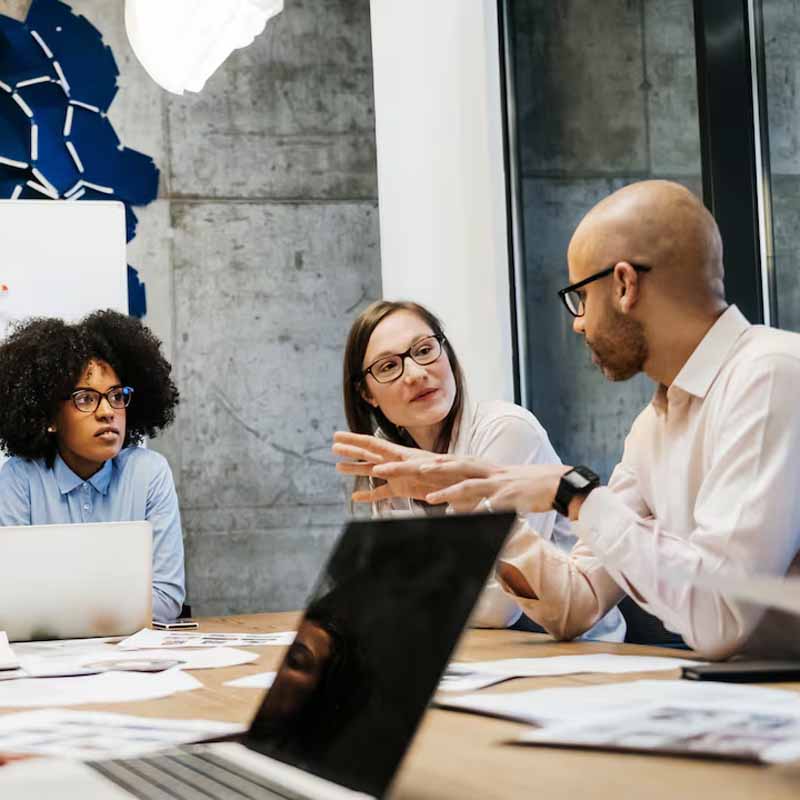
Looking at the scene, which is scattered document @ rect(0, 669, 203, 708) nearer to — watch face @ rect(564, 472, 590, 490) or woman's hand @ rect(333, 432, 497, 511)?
woman's hand @ rect(333, 432, 497, 511)

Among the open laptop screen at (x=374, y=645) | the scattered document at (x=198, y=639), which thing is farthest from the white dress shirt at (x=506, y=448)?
the open laptop screen at (x=374, y=645)

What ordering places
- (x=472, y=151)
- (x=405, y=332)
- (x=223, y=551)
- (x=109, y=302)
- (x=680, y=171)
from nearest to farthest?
1. (x=405, y=332)
2. (x=680, y=171)
3. (x=472, y=151)
4. (x=109, y=302)
5. (x=223, y=551)

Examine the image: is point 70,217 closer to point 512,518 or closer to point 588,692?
point 588,692

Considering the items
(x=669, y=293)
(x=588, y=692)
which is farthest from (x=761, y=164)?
(x=588, y=692)

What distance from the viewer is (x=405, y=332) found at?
10.00 ft

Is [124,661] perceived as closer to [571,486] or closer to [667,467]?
[571,486]

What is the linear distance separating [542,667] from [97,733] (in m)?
0.62

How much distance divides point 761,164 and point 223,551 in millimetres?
2965

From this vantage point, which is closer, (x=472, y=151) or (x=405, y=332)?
(x=405, y=332)

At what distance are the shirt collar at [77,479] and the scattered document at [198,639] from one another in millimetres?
1311

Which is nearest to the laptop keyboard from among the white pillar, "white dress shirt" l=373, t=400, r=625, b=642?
"white dress shirt" l=373, t=400, r=625, b=642

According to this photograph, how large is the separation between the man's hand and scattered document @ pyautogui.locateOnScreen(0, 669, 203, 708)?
1.38ft

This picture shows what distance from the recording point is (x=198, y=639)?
87.0 inches

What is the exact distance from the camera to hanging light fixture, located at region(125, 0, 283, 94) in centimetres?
290
